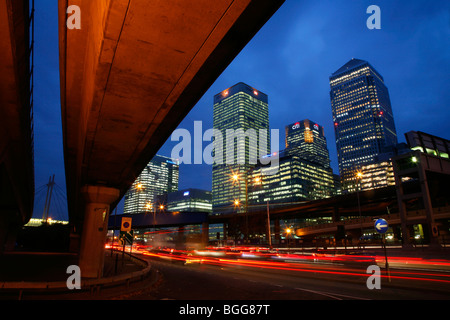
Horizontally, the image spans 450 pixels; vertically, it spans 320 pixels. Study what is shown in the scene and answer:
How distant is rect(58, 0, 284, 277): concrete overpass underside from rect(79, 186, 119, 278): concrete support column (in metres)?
8.32

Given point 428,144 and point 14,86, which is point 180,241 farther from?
point 14,86

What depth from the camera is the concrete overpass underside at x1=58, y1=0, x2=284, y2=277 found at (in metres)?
5.52

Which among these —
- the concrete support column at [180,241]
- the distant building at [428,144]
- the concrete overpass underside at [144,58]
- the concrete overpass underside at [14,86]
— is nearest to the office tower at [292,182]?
the concrete support column at [180,241]

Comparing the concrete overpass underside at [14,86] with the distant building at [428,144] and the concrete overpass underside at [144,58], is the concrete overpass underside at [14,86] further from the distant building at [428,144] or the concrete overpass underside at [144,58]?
the distant building at [428,144]

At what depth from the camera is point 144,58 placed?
6.73 m

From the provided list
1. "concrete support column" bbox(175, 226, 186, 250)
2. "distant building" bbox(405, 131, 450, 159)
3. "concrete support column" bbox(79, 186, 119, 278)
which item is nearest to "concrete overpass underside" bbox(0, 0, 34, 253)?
"concrete support column" bbox(79, 186, 119, 278)

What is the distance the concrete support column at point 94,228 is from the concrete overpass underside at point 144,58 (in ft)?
27.3

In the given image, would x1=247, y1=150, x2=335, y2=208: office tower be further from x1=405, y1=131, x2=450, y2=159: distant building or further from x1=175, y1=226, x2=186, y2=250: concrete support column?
x1=405, y1=131, x2=450, y2=159: distant building

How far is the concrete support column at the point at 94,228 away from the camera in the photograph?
731 inches

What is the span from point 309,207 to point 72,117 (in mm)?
89750
